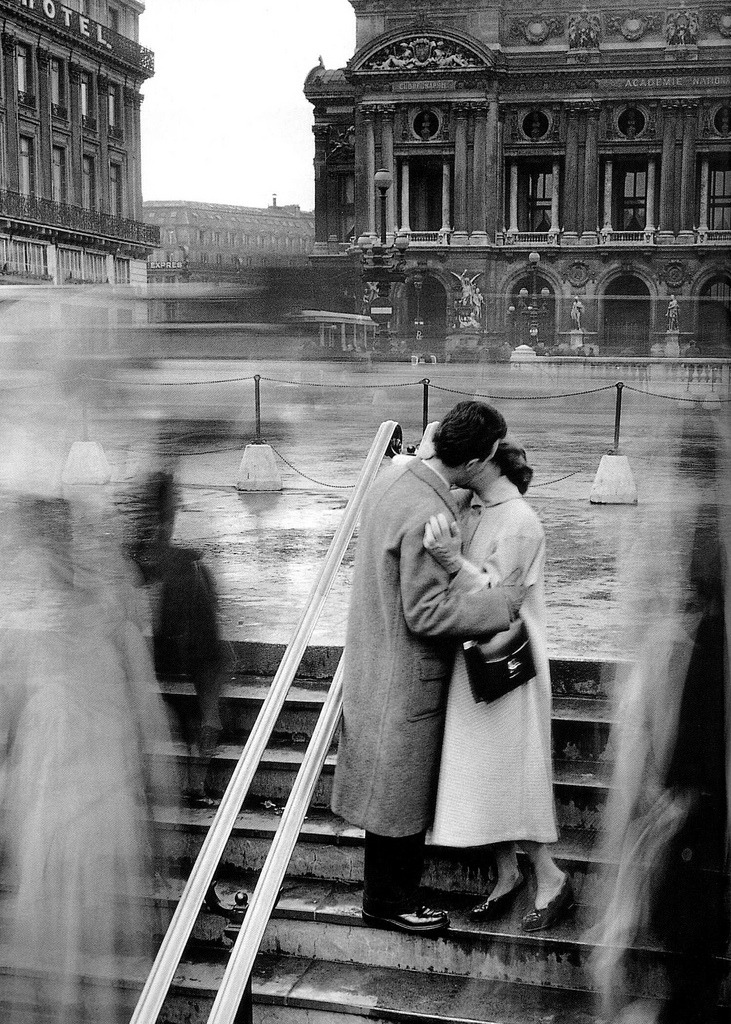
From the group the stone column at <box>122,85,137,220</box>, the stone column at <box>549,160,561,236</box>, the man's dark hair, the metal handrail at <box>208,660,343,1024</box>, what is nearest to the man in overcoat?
the man's dark hair

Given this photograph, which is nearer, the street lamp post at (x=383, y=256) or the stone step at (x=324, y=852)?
the stone step at (x=324, y=852)

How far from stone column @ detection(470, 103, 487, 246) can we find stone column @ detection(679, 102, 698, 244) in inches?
21.4

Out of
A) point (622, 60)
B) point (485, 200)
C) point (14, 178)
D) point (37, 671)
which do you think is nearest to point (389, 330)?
point (485, 200)

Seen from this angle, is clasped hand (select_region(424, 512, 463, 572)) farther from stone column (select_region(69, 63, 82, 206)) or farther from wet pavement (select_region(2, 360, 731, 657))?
stone column (select_region(69, 63, 82, 206))

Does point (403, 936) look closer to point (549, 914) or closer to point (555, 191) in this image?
point (549, 914)

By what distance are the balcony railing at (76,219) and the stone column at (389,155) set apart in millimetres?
783

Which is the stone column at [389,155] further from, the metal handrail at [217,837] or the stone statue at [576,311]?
A: the metal handrail at [217,837]

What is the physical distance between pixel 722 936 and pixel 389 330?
184 centimetres

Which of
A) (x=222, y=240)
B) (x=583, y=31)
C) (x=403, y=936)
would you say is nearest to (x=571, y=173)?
(x=583, y=31)

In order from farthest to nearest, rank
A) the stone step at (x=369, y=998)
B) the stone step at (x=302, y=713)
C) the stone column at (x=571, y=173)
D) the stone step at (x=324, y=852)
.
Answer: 1. the stone column at (x=571, y=173)
2. the stone step at (x=302, y=713)
3. the stone step at (x=324, y=852)
4. the stone step at (x=369, y=998)

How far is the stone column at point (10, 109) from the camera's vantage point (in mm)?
3277

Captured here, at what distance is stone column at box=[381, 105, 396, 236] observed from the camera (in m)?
3.07

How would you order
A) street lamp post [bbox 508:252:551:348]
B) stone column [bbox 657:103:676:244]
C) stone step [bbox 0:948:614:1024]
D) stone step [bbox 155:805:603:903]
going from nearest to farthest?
stone step [bbox 0:948:614:1024] < stone step [bbox 155:805:603:903] < stone column [bbox 657:103:676:244] < street lamp post [bbox 508:252:551:348]

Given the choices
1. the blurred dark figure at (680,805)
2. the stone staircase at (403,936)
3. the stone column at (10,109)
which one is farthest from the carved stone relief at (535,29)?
the stone staircase at (403,936)
